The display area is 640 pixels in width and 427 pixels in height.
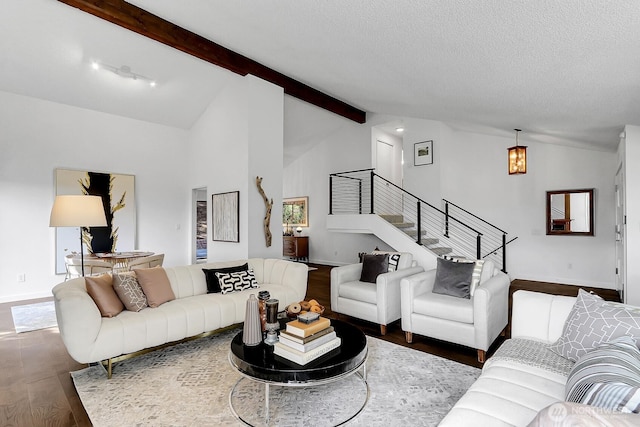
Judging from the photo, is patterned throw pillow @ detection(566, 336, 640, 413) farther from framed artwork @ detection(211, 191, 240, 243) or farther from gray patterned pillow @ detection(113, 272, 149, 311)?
framed artwork @ detection(211, 191, 240, 243)

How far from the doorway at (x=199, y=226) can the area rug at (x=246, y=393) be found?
4209mm

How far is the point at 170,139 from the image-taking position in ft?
22.8

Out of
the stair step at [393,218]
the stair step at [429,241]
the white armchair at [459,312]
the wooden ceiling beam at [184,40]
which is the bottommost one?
the white armchair at [459,312]

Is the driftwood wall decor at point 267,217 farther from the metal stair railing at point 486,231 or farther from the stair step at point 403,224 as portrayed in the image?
the metal stair railing at point 486,231

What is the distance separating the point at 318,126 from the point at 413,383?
6280 mm

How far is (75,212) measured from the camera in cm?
312

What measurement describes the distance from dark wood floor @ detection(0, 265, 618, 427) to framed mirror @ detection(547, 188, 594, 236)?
12.8 feet

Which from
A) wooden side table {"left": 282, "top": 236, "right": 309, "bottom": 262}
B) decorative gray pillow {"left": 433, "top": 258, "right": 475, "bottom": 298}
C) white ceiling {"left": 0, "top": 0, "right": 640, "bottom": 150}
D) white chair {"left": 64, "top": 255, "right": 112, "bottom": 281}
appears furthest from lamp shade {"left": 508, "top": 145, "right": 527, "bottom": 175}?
white chair {"left": 64, "top": 255, "right": 112, "bottom": 281}

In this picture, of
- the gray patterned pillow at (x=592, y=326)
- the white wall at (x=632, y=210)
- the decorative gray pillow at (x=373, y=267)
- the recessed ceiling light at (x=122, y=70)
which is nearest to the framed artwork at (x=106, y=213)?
the recessed ceiling light at (x=122, y=70)

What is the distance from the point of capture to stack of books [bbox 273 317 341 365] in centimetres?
213

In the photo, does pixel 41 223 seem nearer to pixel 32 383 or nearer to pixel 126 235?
pixel 126 235

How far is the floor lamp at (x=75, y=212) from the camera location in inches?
121

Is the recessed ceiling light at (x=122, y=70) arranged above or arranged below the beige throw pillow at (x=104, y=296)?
above

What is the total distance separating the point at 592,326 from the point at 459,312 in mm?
1366
